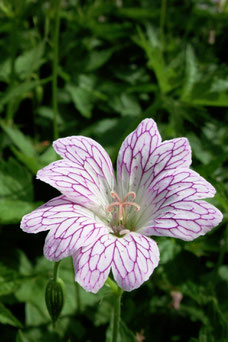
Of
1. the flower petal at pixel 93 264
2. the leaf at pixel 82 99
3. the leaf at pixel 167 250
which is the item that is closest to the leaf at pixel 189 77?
the leaf at pixel 82 99

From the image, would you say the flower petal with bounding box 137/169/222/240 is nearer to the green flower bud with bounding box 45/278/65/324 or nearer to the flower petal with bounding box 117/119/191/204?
the flower petal with bounding box 117/119/191/204

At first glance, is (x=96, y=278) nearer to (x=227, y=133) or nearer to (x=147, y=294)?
(x=147, y=294)

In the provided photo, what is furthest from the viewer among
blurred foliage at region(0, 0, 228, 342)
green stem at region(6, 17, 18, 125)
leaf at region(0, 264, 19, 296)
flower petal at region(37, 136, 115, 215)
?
green stem at region(6, 17, 18, 125)

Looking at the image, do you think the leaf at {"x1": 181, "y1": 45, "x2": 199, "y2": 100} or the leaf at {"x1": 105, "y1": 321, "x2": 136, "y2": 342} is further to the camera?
the leaf at {"x1": 181, "y1": 45, "x2": 199, "y2": 100}

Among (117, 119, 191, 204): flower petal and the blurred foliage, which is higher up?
(117, 119, 191, 204): flower petal

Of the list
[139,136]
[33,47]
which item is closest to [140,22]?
[33,47]

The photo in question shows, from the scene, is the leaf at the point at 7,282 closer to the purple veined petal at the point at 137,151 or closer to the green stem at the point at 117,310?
the green stem at the point at 117,310

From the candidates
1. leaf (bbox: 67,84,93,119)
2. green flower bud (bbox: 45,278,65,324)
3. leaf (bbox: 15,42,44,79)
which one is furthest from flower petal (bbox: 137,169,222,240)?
leaf (bbox: 15,42,44,79)
